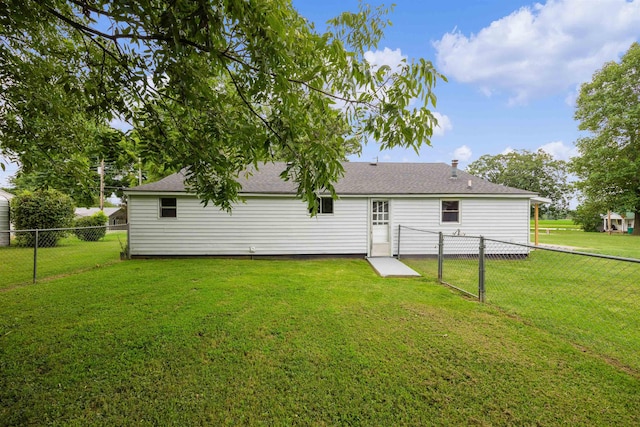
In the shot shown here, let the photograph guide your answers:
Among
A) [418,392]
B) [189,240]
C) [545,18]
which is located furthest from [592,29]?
[189,240]

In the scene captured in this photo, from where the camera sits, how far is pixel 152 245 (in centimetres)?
930

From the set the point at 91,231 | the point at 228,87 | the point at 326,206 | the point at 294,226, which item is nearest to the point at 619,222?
the point at 326,206

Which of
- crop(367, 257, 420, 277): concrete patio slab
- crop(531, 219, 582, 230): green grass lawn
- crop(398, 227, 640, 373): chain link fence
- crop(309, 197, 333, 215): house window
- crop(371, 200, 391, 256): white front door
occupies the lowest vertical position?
crop(398, 227, 640, 373): chain link fence

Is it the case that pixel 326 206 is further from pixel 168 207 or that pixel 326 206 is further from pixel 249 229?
pixel 168 207

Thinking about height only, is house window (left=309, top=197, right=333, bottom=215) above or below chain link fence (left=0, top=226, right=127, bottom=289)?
above

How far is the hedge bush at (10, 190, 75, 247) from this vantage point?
1189 cm

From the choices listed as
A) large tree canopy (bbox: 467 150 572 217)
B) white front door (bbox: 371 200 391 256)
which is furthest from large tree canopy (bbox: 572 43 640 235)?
white front door (bbox: 371 200 391 256)

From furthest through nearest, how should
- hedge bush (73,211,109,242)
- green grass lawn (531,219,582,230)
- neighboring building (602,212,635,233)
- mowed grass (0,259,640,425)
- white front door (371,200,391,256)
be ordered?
neighboring building (602,212,635,233), green grass lawn (531,219,582,230), hedge bush (73,211,109,242), white front door (371,200,391,256), mowed grass (0,259,640,425)

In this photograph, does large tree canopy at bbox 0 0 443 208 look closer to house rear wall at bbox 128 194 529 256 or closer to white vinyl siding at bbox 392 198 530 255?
house rear wall at bbox 128 194 529 256

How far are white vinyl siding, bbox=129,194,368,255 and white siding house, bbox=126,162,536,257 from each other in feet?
0.11

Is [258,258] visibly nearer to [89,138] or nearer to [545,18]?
[89,138]

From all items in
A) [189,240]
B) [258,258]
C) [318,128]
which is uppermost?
[318,128]

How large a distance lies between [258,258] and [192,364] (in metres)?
6.87

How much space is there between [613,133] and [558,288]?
23.1 metres
